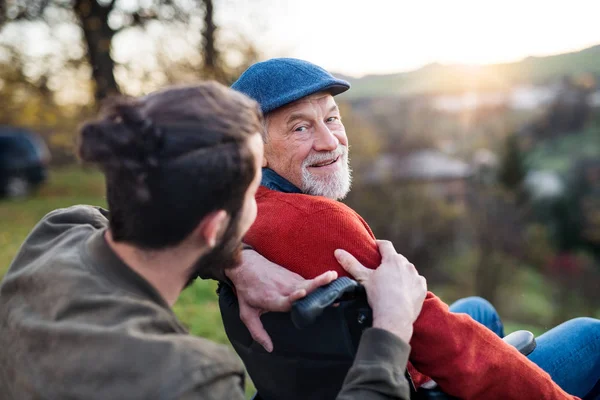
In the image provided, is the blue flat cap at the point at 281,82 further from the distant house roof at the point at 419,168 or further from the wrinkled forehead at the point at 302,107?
the distant house roof at the point at 419,168

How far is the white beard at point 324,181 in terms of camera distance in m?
2.06

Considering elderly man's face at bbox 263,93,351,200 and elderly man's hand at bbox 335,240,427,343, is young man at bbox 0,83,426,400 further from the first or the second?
elderly man's face at bbox 263,93,351,200

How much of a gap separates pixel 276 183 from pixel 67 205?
11828mm

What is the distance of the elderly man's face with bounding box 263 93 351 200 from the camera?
2029mm

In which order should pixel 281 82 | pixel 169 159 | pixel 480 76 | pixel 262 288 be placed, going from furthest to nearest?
pixel 480 76, pixel 281 82, pixel 262 288, pixel 169 159

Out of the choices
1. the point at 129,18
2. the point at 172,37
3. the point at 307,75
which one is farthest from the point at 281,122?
the point at 129,18

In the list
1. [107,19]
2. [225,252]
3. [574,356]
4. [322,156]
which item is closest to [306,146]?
[322,156]

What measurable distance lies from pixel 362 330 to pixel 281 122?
0.92 m

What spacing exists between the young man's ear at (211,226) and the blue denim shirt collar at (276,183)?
2.30 feet

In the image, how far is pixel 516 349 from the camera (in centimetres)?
161

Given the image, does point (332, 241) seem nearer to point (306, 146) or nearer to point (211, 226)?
point (211, 226)

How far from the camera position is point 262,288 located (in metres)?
1.56

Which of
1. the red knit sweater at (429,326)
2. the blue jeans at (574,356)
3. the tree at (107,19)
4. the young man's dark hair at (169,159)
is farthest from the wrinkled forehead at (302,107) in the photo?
the tree at (107,19)

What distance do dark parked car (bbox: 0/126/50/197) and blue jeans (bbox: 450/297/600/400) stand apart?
16.0 m
